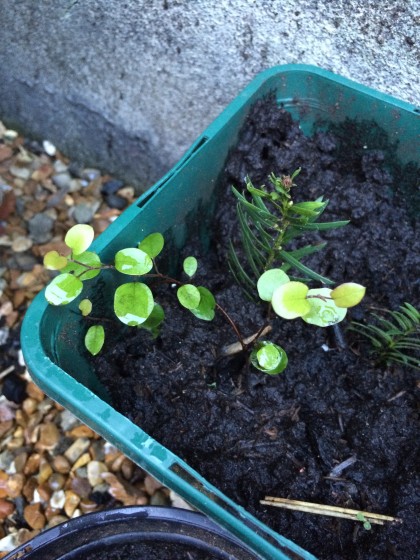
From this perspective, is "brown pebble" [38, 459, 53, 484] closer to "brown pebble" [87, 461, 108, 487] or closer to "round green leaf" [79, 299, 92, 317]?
"brown pebble" [87, 461, 108, 487]

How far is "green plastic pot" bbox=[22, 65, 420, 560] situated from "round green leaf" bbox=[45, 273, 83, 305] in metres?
0.05

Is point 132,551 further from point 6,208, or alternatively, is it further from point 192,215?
point 6,208

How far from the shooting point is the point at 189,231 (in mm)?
1167

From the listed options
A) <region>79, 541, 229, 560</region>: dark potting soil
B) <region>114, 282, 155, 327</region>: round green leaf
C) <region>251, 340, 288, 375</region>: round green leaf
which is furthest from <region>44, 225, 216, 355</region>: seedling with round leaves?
<region>79, 541, 229, 560</region>: dark potting soil

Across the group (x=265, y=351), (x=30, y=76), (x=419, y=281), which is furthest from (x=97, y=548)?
(x=30, y=76)

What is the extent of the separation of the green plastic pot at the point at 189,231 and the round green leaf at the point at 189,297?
0.46 feet

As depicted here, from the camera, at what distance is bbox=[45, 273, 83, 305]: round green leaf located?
0.82 meters

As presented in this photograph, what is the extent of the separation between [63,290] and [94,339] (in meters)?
0.13

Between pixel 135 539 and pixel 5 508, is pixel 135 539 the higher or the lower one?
the higher one

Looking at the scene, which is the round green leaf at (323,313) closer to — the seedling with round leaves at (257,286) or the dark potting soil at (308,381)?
the seedling with round leaves at (257,286)

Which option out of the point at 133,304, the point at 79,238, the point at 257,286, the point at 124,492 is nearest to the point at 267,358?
the point at 257,286

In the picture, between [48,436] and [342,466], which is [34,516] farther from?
[342,466]

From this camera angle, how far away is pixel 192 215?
1149mm

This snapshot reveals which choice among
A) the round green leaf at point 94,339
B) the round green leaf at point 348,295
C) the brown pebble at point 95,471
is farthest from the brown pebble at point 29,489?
the round green leaf at point 348,295
